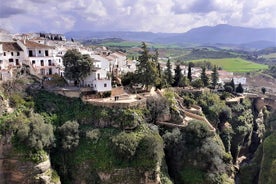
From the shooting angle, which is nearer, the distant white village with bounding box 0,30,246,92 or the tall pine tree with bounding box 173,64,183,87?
the distant white village with bounding box 0,30,246,92

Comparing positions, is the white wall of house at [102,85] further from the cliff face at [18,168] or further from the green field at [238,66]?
the green field at [238,66]

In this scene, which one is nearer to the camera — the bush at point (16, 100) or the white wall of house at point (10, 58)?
the bush at point (16, 100)

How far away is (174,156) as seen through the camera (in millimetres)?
47438

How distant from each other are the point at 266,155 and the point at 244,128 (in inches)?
474

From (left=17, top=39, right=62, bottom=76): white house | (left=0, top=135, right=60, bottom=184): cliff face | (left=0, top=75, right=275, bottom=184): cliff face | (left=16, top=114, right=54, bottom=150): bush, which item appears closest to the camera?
(left=0, top=135, right=60, bottom=184): cliff face

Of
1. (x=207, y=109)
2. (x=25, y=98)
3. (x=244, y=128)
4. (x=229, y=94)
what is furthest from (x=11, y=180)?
(x=229, y=94)

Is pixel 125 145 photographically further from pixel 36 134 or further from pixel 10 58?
pixel 10 58

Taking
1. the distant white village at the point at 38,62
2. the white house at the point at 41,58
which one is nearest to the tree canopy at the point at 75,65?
the distant white village at the point at 38,62

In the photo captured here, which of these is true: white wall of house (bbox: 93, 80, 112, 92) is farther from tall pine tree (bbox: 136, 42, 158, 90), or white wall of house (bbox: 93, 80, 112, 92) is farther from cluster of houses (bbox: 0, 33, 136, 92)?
tall pine tree (bbox: 136, 42, 158, 90)

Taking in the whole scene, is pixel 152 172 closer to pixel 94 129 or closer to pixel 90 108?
pixel 94 129

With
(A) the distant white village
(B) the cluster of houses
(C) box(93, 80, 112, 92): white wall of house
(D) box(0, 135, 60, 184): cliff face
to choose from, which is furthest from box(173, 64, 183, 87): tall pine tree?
(D) box(0, 135, 60, 184): cliff face

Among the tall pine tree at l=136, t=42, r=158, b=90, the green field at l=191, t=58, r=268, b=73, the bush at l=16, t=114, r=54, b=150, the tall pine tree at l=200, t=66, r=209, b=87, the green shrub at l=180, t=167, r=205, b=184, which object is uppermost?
the tall pine tree at l=136, t=42, r=158, b=90

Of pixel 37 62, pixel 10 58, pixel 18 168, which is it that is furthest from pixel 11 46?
pixel 18 168

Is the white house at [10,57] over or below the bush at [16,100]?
over
